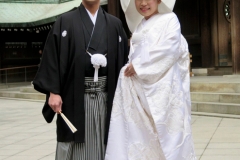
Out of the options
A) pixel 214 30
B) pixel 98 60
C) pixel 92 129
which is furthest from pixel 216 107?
pixel 214 30

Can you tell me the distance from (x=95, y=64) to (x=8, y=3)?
1731cm

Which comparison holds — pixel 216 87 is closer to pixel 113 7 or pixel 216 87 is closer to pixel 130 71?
pixel 113 7

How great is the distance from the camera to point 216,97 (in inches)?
347

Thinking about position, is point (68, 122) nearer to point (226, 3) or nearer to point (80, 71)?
point (80, 71)

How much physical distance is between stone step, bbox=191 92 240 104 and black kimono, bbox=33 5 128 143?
18.6 ft

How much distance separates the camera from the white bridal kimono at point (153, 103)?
301 centimetres

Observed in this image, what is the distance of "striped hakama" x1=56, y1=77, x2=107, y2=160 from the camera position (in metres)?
3.19

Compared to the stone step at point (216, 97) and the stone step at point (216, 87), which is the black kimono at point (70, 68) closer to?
the stone step at point (216, 97)

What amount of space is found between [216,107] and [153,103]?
18.4ft

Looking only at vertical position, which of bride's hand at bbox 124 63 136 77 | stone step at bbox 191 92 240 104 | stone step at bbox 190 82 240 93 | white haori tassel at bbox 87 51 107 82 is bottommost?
stone step at bbox 191 92 240 104

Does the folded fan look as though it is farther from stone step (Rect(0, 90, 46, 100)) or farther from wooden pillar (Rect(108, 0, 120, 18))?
wooden pillar (Rect(108, 0, 120, 18))

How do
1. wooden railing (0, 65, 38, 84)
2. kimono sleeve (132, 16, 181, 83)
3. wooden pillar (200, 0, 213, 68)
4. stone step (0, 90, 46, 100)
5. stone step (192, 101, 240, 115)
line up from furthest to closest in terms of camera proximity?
1. wooden railing (0, 65, 38, 84)
2. wooden pillar (200, 0, 213, 68)
3. stone step (0, 90, 46, 100)
4. stone step (192, 101, 240, 115)
5. kimono sleeve (132, 16, 181, 83)

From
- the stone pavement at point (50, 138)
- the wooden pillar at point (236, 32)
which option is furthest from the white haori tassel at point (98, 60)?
the wooden pillar at point (236, 32)

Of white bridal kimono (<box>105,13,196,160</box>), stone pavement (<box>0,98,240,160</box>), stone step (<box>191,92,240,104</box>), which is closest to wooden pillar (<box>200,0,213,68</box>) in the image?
stone step (<box>191,92,240,104</box>)
